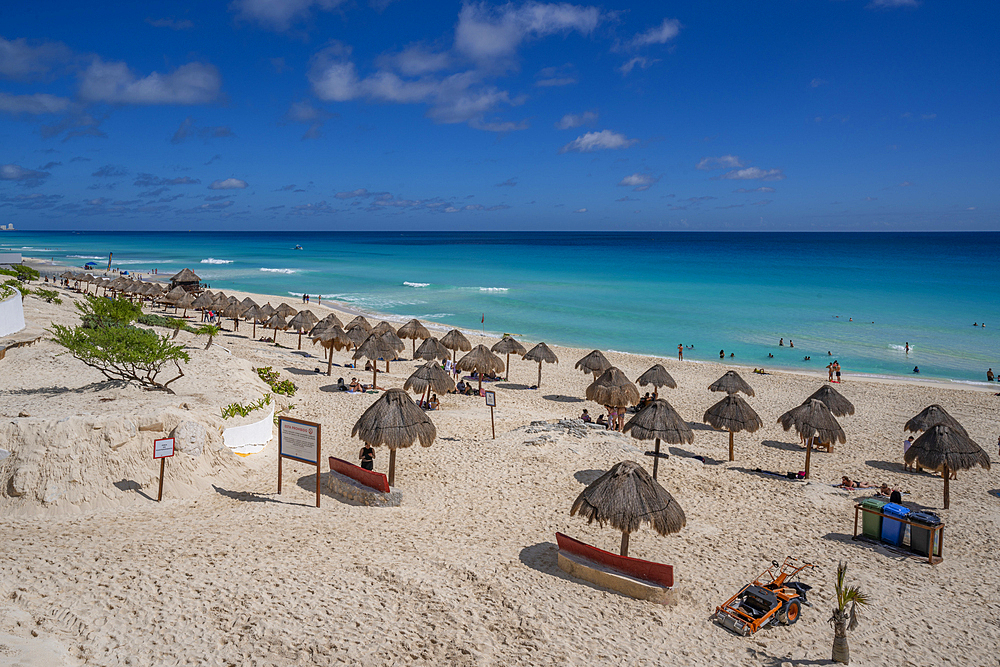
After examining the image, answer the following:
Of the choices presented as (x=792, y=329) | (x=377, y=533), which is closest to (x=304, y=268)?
(x=792, y=329)

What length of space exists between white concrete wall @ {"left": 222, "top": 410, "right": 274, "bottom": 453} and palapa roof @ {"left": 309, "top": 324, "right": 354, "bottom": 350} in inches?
345

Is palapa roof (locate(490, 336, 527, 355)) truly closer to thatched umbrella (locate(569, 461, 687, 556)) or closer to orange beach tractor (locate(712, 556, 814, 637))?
thatched umbrella (locate(569, 461, 687, 556))

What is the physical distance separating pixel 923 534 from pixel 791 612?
3789 mm

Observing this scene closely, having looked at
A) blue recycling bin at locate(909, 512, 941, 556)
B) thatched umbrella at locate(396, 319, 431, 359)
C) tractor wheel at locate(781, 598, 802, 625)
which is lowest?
tractor wheel at locate(781, 598, 802, 625)

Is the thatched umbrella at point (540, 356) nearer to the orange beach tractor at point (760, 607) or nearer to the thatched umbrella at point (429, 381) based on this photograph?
the thatched umbrella at point (429, 381)

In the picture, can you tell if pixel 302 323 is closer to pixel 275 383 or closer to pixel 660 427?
pixel 275 383

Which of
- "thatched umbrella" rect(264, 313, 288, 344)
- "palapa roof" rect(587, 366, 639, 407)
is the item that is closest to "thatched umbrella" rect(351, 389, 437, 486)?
"palapa roof" rect(587, 366, 639, 407)

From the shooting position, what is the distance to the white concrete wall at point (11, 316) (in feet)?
56.9

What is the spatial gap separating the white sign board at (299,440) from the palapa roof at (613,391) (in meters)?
9.13

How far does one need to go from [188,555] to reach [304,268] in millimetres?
80050

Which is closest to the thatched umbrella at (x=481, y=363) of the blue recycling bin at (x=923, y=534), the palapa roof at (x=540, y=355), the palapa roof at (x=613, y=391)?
the palapa roof at (x=540, y=355)

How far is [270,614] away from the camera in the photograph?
255 inches

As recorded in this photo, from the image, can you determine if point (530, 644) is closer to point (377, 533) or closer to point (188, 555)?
point (377, 533)

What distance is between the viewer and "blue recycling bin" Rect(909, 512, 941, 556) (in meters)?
9.57
